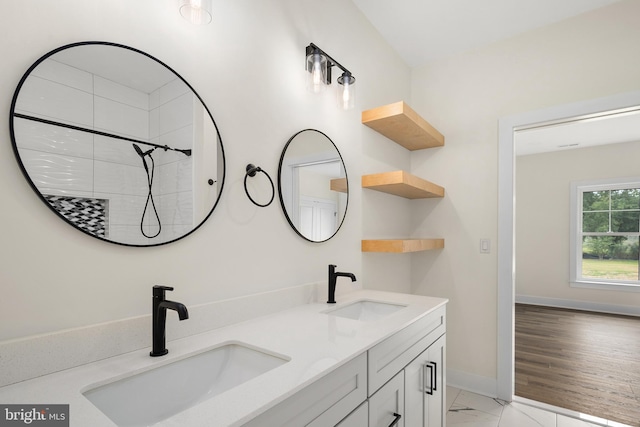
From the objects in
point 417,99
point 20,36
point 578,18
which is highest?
point 578,18

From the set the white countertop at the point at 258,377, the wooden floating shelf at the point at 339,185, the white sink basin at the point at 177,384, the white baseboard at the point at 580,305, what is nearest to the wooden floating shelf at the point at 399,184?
the wooden floating shelf at the point at 339,185

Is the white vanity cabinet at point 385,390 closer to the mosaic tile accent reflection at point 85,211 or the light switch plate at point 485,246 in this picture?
the mosaic tile accent reflection at point 85,211

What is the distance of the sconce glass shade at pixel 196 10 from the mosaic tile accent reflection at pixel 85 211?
66cm

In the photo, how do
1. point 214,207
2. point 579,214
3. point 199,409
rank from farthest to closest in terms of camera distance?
point 579,214
point 214,207
point 199,409

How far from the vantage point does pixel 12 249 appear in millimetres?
778

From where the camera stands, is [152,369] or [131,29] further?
[131,29]

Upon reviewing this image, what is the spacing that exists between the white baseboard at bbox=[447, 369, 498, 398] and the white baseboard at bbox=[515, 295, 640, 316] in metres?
3.81

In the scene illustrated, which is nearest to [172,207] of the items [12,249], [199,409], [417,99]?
[12,249]

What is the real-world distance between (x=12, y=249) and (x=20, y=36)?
1.73 feet

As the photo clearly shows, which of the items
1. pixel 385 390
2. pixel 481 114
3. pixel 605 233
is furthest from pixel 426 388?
pixel 605 233

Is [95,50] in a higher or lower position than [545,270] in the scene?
higher

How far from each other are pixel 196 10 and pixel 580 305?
6.34 meters

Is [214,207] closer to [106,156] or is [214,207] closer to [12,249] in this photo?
[106,156]

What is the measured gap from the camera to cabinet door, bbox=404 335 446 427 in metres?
1.37
